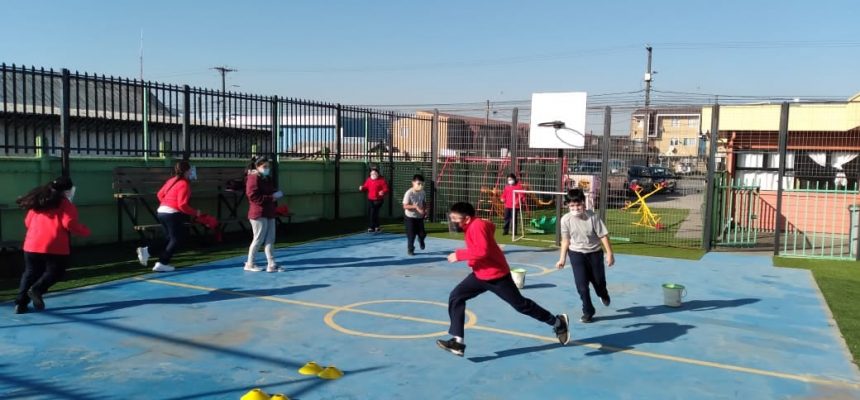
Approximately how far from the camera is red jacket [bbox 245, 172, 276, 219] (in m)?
9.96

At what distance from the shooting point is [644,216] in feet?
58.1

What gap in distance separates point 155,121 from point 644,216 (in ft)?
41.7

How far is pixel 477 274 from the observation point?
19.7 feet

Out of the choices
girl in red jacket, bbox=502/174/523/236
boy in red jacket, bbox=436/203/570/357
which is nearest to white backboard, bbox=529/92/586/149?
girl in red jacket, bbox=502/174/523/236

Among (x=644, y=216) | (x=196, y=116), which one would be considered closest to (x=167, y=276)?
(x=196, y=116)

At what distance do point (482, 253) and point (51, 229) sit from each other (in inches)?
199

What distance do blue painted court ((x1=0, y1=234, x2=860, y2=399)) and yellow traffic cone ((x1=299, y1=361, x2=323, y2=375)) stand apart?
8cm

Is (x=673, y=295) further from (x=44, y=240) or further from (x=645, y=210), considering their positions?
(x=645, y=210)

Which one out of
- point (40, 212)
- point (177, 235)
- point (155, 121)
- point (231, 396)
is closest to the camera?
point (231, 396)

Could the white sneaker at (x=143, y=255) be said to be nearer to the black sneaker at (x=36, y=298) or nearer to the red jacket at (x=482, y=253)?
the black sneaker at (x=36, y=298)

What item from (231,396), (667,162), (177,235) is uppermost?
(667,162)

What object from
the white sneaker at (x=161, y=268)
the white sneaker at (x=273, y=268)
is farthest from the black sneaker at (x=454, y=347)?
the white sneaker at (x=161, y=268)

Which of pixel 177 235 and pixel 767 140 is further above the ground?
pixel 767 140

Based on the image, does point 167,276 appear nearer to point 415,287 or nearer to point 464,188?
point 415,287
